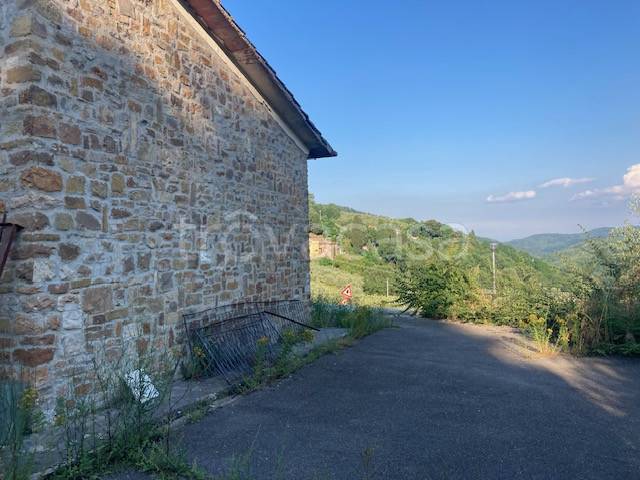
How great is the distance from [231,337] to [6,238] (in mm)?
3604

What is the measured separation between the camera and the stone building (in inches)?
162

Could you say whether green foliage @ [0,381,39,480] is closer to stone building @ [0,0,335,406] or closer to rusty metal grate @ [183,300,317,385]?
stone building @ [0,0,335,406]

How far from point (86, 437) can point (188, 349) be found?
2.35 metres

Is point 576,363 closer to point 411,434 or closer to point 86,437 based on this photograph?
point 411,434

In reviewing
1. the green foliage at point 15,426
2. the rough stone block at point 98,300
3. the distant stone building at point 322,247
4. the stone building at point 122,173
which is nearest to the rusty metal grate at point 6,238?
the stone building at point 122,173

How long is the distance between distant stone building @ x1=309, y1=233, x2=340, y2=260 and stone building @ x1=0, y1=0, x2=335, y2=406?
24.0 m

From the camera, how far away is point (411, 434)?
430 centimetres

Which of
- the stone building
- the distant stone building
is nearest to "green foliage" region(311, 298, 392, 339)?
Answer: the stone building

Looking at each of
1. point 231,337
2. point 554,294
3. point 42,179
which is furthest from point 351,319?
point 42,179

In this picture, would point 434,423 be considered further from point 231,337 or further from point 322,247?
point 322,247

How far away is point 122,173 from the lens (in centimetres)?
507

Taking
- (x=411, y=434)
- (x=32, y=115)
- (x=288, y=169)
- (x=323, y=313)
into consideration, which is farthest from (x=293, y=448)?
(x=323, y=313)

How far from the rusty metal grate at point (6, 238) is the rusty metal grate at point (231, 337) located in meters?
2.51

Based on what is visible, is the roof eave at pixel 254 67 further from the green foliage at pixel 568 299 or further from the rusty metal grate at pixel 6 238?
the green foliage at pixel 568 299
